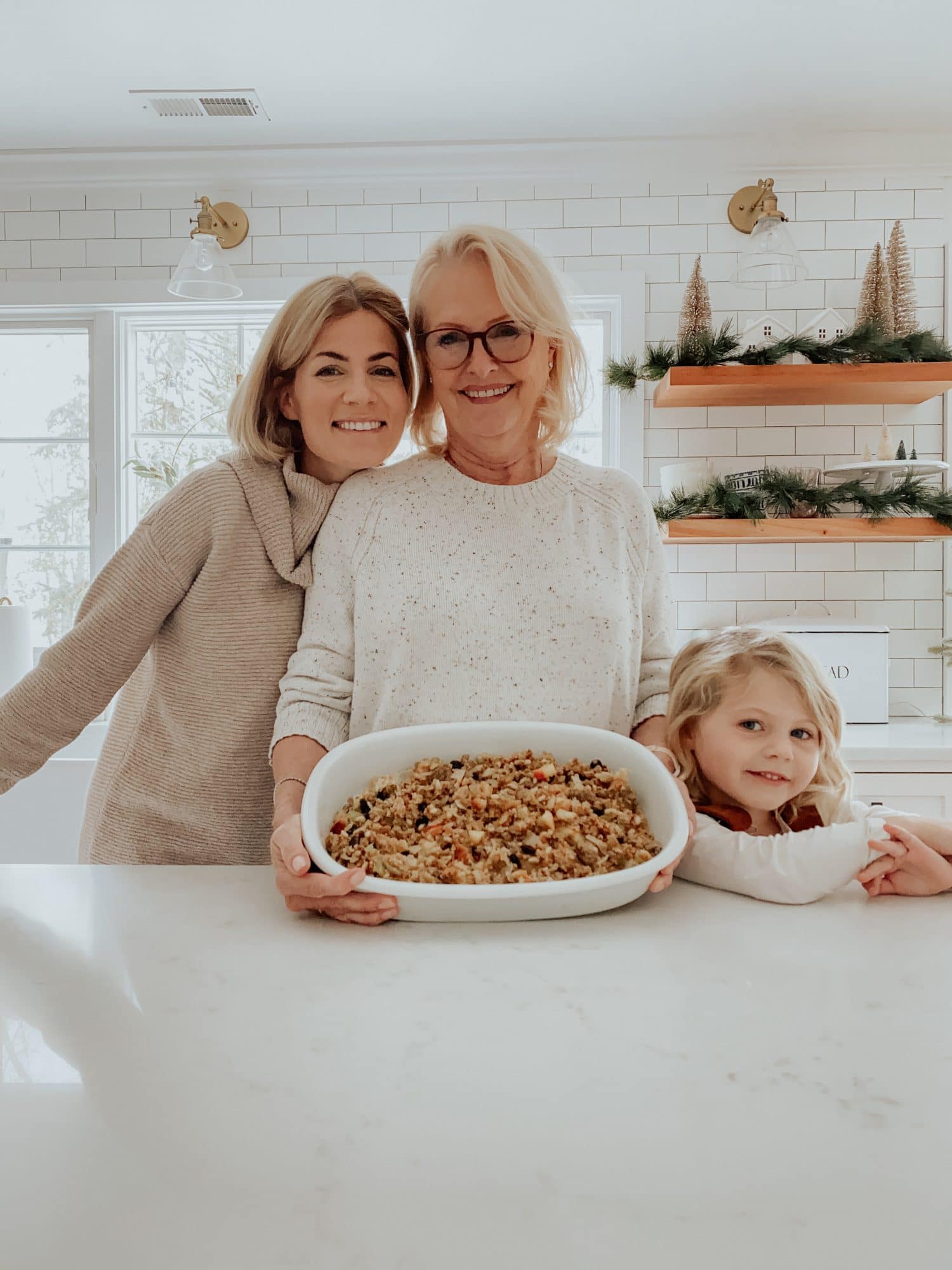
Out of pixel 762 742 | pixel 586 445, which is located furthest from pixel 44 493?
pixel 762 742

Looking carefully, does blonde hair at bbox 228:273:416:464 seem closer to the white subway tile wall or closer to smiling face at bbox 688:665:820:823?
smiling face at bbox 688:665:820:823

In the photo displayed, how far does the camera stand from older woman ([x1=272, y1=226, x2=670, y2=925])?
1200 mm

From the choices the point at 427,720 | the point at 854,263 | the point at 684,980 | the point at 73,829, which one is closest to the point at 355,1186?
the point at 684,980

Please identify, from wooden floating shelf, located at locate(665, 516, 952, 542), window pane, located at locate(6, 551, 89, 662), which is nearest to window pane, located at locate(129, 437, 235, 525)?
window pane, located at locate(6, 551, 89, 662)

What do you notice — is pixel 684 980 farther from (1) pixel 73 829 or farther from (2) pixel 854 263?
(2) pixel 854 263

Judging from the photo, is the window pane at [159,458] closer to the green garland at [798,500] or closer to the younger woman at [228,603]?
the green garland at [798,500]

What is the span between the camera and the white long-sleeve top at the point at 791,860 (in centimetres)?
94

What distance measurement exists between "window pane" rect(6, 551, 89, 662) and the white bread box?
2.54m

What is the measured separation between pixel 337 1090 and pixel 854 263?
3.36m

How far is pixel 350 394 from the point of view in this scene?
1.28 m

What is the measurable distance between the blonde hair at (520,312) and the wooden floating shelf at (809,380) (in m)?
1.64

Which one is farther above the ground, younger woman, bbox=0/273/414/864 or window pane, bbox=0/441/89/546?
window pane, bbox=0/441/89/546

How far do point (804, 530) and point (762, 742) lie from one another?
2017 millimetres

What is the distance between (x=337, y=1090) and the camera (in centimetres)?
59
